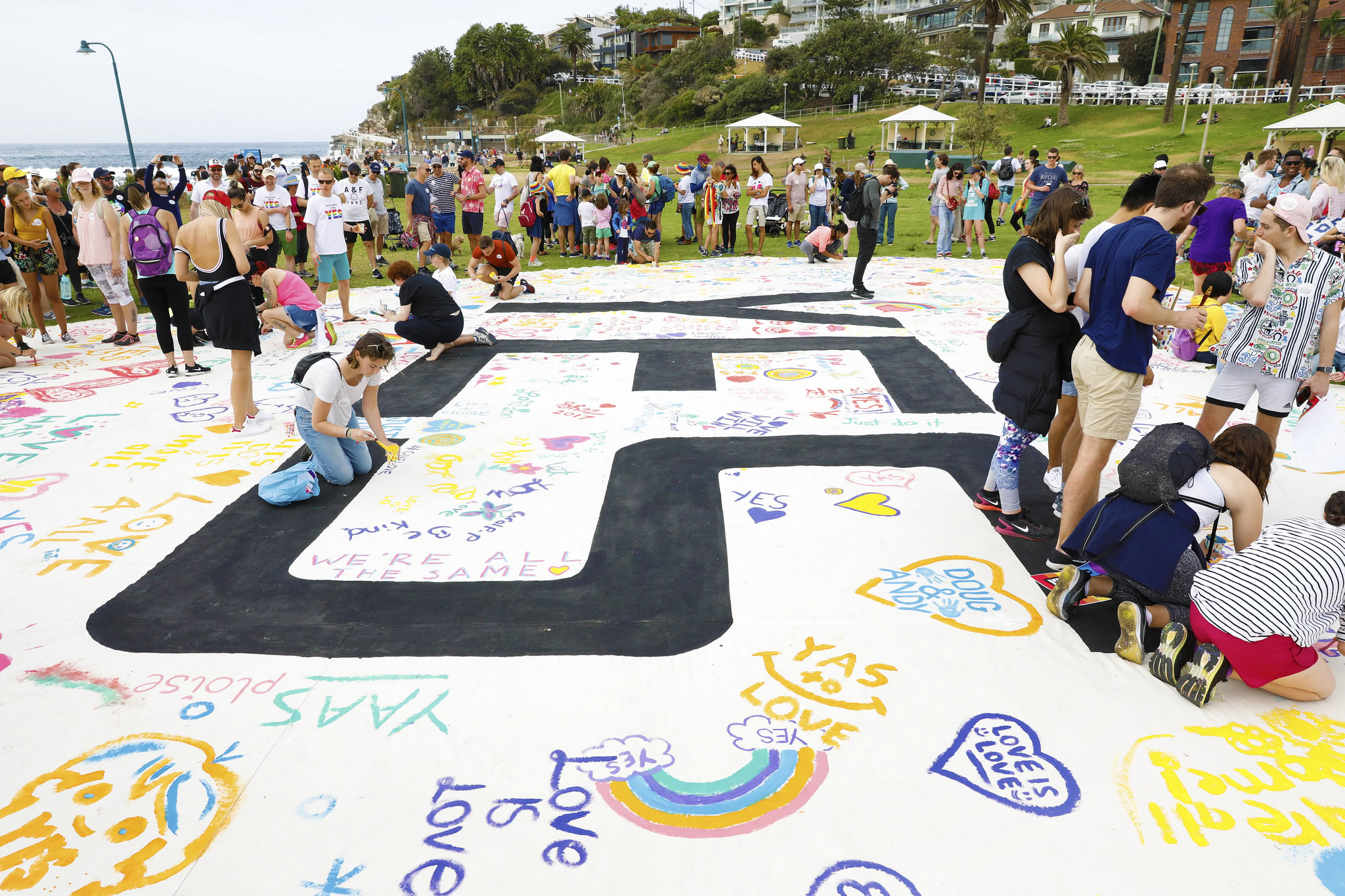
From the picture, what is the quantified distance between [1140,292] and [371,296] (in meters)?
9.73

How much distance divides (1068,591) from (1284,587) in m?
0.80

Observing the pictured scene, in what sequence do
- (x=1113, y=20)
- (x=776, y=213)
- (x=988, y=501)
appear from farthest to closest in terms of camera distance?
(x=1113, y=20) < (x=776, y=213) < (x=988, y=501)

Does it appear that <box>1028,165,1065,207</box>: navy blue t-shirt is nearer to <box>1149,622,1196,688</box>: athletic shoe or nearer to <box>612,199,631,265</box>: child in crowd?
<box>612,199,631,265</box>: child in crowd

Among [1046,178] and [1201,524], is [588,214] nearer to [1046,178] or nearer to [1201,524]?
[1046,178]

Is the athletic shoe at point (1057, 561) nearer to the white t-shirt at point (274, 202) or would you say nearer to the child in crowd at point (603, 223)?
the white t-shirt at point (274, 202)

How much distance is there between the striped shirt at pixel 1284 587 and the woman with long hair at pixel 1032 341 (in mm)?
1222

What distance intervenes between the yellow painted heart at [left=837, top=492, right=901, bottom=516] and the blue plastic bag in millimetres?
3149

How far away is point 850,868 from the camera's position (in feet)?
7.45

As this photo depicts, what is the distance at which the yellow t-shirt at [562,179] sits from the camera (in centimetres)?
1378

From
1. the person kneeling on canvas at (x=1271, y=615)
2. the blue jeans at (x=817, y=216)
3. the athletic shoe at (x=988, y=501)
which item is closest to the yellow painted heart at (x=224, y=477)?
the athletic shoe at (x=988, y=501)

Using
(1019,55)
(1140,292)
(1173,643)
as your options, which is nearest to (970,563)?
(1173,643)

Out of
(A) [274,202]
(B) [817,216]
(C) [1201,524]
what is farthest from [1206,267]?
(A) [274,202]

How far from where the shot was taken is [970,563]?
3.89 m

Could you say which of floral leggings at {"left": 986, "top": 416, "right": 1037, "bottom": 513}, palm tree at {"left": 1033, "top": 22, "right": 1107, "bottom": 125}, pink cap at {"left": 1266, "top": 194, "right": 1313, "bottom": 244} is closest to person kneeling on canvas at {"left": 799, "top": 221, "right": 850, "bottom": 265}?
pink cap at {"left": 1266, "top": 194, "right": 1313, "bottom": 244}
